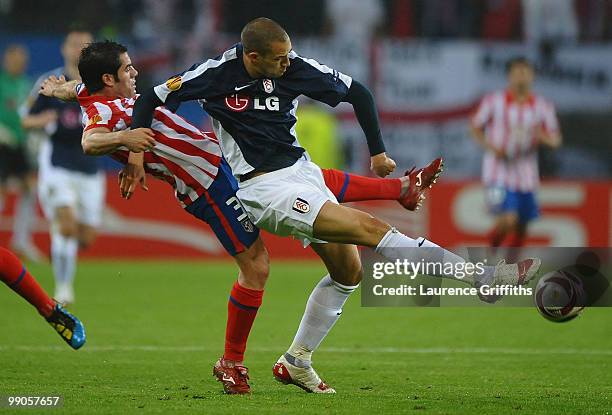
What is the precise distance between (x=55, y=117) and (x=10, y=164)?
5116 millimetres

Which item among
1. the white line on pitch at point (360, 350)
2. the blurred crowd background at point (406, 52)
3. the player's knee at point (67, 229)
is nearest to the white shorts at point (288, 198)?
the white line on pitch at point (360, 350)

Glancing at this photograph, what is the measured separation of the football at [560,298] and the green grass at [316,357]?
0.45 metres

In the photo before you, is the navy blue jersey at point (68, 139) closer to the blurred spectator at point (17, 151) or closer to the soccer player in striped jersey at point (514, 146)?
the blurred spectator at point (17, 151)

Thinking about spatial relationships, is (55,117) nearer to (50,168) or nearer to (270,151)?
(50,168)

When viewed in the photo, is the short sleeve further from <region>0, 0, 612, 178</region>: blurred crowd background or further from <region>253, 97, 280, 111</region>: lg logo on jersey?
<region>0, 0, 612, 178</region>: blurred crowd background

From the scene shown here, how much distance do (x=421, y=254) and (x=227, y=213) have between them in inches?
45.1

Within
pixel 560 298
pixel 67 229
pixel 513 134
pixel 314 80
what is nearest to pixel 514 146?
pixel 513 134

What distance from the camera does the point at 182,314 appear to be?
10125mm

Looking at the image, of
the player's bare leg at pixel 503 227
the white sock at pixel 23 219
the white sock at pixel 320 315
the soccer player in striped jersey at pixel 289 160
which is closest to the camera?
the soccer player in striped jersey at pixel 289 160

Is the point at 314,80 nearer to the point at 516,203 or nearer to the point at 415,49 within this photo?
the point at 516,203

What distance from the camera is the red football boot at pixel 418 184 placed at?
5.97 metres

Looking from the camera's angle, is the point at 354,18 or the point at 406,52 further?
the point at 354,18

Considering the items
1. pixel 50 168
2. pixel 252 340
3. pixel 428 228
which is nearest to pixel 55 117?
pixel 50 168

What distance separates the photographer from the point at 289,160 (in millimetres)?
6035
